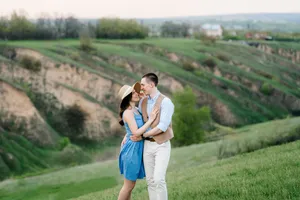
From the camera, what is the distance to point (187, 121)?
55.1 metres

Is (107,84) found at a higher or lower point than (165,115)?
lower

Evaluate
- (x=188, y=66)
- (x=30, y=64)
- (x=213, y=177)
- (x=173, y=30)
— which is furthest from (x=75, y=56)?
(x=173, y=30)

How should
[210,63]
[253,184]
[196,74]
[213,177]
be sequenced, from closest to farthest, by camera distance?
1. [253,184]
2. [213,177]
3. [196,74]
4. [210,63]

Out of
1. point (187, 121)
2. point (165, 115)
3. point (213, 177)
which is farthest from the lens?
point (187, 121)

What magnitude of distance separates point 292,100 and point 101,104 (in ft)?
148

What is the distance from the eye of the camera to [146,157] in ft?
31.3

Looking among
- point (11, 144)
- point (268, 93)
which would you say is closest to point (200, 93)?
point (268, 93)

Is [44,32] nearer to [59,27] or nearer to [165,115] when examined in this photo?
[59,27]

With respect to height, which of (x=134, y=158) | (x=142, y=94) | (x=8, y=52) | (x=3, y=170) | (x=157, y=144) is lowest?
(x=3, y=170)

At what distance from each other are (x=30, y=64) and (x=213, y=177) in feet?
186

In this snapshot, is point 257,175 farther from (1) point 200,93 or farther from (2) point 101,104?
(1) point 200,93

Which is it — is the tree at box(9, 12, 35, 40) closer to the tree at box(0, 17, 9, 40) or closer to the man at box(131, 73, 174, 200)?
the tree at box(0, 17, 9, 40)

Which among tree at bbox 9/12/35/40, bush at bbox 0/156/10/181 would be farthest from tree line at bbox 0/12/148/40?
bush at bbox 0/156/10/181

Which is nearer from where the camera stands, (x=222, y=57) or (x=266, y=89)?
(x=266, y=89)
